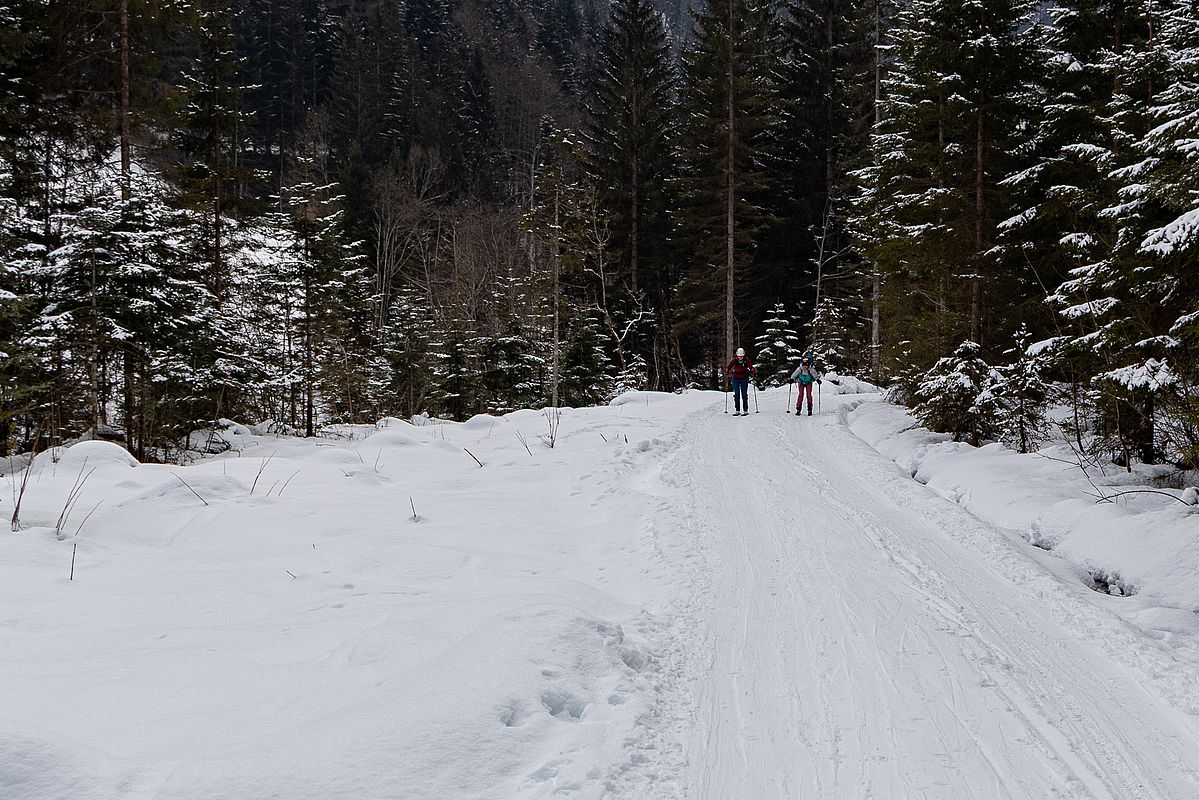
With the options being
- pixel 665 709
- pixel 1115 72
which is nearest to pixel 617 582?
pixel 665 709

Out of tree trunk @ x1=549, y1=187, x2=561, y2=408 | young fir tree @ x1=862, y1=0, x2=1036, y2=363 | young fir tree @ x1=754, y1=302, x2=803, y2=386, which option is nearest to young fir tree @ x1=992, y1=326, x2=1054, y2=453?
young fir tree @ x1=862, y1=0, x2=1036, y2=363

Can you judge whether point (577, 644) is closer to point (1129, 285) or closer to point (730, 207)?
point (1129, 285)

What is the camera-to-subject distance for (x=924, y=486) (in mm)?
8766

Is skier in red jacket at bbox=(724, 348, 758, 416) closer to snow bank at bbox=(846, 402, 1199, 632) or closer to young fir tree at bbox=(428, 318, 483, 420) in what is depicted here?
snow bank at bbox=(846, 402, 1199, 632)

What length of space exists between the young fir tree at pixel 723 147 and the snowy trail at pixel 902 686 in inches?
875

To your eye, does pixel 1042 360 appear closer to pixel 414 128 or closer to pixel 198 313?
pixel 198 313

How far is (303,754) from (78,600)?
240 cm

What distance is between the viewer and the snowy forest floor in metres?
2.83

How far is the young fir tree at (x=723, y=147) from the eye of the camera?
89.9ft

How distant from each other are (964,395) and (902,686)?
8776mm

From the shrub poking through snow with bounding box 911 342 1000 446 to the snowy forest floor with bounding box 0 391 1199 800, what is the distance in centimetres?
330

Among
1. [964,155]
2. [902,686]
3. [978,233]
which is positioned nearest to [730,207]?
[964,155]

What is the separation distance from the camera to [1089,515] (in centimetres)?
644

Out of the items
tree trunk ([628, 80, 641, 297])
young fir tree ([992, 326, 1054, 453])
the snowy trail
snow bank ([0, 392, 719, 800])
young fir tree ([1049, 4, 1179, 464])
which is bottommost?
the snowy trail
